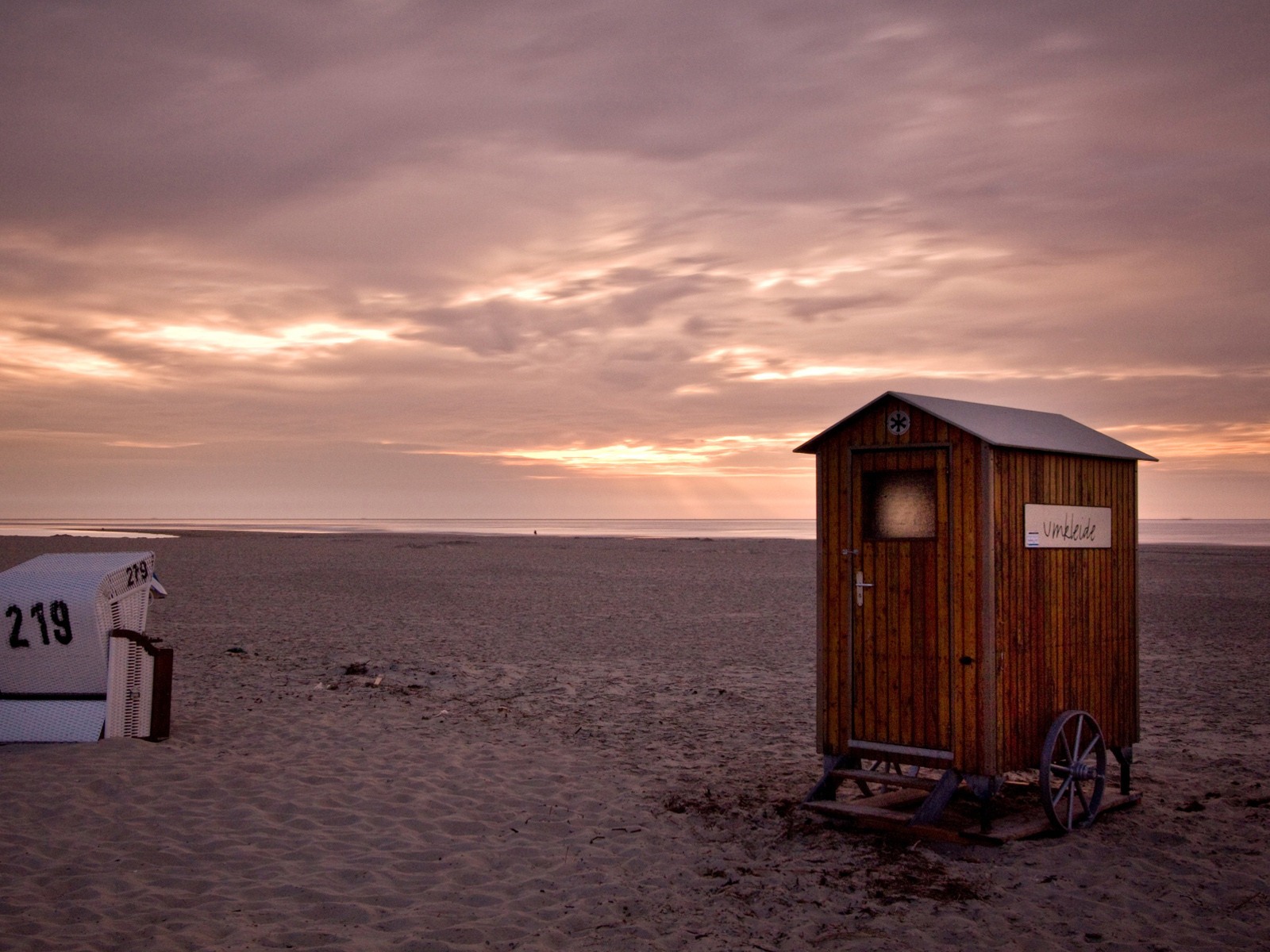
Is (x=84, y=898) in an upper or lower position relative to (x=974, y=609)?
lower

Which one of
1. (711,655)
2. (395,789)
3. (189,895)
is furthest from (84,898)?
(711,655)

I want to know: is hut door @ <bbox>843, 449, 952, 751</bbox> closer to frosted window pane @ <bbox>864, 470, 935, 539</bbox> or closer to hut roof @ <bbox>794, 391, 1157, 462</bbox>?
frosted window pane @ <bbox>864, 470, 935, 539</bbox>

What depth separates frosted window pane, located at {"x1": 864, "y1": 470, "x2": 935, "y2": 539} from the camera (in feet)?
25.3

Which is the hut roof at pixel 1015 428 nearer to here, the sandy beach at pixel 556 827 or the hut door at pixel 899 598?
the hut door at pixel 899 598

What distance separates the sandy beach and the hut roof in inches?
114

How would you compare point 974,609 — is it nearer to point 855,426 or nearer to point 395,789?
point 855,426

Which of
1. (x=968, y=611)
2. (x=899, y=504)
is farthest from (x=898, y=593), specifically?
(x=899, y=504)

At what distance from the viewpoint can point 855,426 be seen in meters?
7.93

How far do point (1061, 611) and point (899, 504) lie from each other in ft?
4.88

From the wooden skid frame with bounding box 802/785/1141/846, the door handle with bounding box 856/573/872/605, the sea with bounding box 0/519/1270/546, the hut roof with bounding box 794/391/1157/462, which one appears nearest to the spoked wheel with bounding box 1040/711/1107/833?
the wooden skid frame with bounding box 802/785/1141/846

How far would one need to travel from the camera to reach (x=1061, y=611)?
7777mm

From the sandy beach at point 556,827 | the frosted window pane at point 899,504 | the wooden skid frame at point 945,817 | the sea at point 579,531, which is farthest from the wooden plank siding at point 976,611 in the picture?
the sea at point 579,531

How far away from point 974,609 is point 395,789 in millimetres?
4881

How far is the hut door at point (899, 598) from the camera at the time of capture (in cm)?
741
